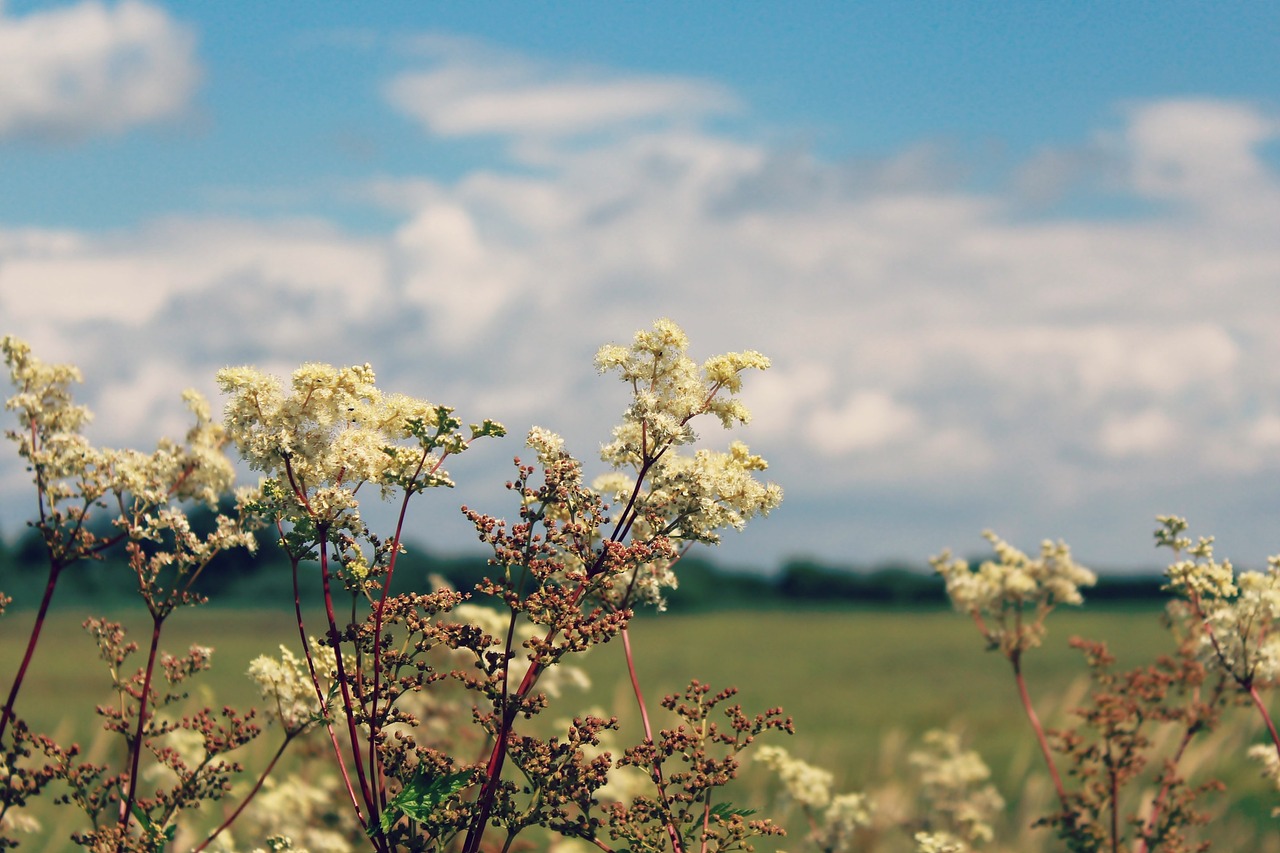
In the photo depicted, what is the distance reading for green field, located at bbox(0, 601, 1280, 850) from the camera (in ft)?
75.3

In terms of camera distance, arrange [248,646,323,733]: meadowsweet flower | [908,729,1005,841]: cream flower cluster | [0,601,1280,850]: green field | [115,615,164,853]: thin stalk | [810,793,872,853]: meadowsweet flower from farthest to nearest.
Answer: [0,601,1280,850]: green field
[908,729,1005,841]: cream flower cluster
[810,793,872,853]: meadowsweet flower
[248,646,323,733]: meadowsweet flower
[115,615,164,853]: thin stalk

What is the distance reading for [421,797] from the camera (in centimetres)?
589

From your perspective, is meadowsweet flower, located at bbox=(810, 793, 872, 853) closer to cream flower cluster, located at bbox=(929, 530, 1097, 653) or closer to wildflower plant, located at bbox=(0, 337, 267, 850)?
cream flower cluster, located at bbox=(929, 530, 1097, 653)

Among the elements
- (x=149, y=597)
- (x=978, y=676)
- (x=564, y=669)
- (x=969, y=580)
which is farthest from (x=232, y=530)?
(x=978, y=676)

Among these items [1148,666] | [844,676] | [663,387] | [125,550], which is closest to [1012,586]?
[1148,666]

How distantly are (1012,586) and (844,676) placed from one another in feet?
115

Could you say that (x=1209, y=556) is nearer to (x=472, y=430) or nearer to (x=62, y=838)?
(x=472, y=430)

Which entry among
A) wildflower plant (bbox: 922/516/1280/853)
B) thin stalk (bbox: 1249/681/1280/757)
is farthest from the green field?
thin stalk (bbox: 1249/681/1280/757)

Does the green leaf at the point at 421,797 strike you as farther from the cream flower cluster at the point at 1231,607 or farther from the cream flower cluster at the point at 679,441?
the cream flower cluster at the point at 1231,607

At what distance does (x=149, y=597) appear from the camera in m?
7.27

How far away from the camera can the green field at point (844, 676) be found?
22938 mm

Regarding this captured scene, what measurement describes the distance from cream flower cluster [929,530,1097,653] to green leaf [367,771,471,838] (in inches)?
215

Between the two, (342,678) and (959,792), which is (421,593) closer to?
(342,678)

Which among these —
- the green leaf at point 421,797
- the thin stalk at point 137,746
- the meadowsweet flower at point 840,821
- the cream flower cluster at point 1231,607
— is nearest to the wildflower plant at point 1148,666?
the cream flower cluster at point 1231,607
